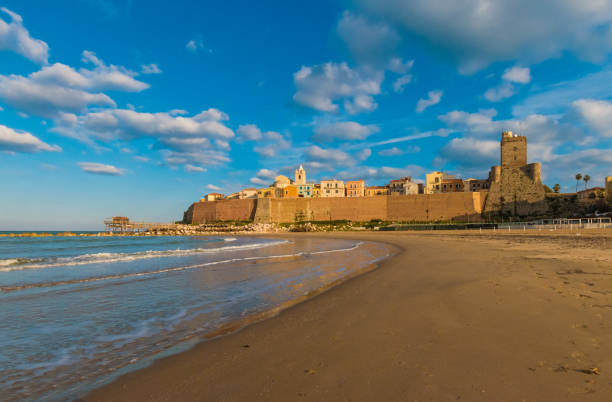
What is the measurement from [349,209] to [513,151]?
2978cm

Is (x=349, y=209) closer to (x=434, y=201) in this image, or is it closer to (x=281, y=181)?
(x=434, y=201)

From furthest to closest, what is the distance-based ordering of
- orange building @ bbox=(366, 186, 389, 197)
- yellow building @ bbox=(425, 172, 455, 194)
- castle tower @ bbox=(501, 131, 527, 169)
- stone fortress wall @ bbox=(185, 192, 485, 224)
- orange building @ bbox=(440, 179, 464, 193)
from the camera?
orange building @ bbox=(366, 186, 389, 197)
yellow building @ bbox=(425, 172, 455, 194)
orange building @ bbox=(440, 179, 464, 193)
stone fortress wall @ bbox=(185, 192, 485, 224)
castle tower @ bbox=(501, 131, 527, 169)

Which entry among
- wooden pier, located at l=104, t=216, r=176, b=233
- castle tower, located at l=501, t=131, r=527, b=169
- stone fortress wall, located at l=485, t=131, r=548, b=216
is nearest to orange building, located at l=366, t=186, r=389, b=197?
stone fortress wall, located at l=485, t=131, r=548, b=216

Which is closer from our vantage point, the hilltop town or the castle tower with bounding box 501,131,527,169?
the hilltop town

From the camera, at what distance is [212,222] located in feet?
232

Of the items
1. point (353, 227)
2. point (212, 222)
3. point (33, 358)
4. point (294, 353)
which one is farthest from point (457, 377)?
point (212, 222)

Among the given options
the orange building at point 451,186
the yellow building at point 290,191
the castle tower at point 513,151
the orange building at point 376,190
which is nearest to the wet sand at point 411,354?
the castle tower at point 513,151

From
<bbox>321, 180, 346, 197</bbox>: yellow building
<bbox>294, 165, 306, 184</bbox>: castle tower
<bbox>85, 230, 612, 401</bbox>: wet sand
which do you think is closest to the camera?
<bbox>85, 230, 612, 401</bbox>: wet sand

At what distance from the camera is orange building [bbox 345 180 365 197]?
79438 mm

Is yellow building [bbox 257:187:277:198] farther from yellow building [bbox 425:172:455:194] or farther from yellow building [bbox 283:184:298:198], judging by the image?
yellow building [bbox 425:172:455:194]

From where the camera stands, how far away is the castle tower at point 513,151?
49.3 metres

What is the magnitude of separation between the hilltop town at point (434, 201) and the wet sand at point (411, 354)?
50199mm

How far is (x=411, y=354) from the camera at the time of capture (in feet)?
10.2

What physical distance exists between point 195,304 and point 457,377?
16.5 feet
